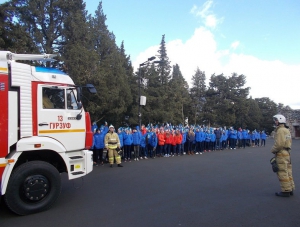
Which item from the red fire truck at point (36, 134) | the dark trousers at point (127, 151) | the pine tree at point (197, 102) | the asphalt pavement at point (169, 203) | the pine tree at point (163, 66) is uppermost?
the pine tree at point (163, 66)

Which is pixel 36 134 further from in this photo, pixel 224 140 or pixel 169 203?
pixel 224 140

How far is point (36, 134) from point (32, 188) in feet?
4.05

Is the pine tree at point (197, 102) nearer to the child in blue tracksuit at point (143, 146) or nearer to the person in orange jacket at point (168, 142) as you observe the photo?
the person in orange jacket at point (168, 142)

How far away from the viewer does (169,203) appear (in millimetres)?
6074

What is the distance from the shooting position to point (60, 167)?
6707mm

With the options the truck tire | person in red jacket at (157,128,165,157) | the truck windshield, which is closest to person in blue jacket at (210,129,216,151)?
person in red jacket at (157,128,165,157)

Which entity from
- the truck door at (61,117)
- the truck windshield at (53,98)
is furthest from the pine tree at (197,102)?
the truck windshield at (53,98)

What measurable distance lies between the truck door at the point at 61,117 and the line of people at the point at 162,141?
6539 millimetres

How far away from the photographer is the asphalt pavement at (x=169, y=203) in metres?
4.97

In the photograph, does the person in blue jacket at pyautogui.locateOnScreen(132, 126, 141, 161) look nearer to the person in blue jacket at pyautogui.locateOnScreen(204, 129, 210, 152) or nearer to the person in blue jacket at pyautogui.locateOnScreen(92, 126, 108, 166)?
the person in blue jacket at pyautogui.locateOnScreen(92, 126, 108, 166)

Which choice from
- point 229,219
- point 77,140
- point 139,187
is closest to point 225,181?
point 139,187

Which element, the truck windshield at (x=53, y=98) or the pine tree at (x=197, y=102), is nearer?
the truck windshield at (x=53, y=98)

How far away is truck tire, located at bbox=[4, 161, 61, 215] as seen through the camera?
534cm

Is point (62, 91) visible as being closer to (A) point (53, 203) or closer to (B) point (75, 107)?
(B) point (75, 107)
